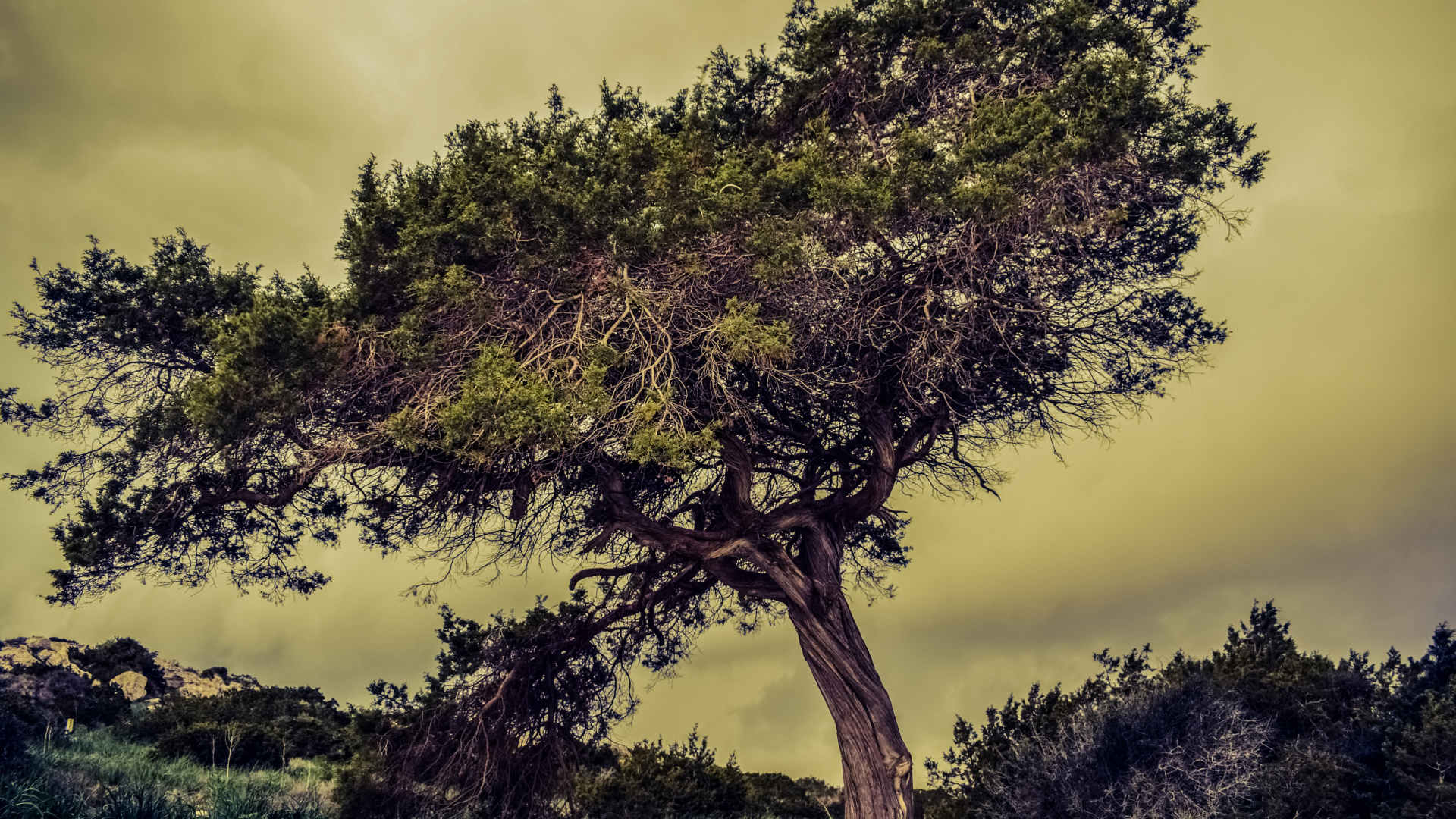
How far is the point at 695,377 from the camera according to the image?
1142cm

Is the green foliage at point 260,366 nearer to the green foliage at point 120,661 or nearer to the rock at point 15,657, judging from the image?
the rock at point 15,657

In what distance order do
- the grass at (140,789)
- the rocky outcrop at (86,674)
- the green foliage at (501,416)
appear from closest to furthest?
the grass at (140,789)
the green foliage at (501,416)
the rocky outcrop at (86,674)

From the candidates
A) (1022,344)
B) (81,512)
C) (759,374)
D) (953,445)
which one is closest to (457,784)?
(81,512)

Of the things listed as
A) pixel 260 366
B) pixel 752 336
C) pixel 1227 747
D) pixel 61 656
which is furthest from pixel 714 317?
pixel 61 656

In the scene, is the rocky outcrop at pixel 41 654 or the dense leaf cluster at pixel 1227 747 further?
the rocky outcrop at pixel 41 654

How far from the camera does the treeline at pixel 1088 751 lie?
12359 millimetres

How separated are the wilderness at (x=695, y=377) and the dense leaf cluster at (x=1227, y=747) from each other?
0.07 metres

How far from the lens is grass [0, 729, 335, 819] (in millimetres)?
7703

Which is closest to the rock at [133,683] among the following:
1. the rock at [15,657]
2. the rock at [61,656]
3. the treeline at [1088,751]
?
the rock at [61,656]

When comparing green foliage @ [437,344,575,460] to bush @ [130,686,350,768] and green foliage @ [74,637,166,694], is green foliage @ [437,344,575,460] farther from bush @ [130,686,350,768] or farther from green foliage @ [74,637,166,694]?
green foliage @ [74,637,166,694]

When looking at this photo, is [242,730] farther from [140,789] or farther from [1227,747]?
[1227,747]

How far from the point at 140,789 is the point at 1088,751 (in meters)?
11.3

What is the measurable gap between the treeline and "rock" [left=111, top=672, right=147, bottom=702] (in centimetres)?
376

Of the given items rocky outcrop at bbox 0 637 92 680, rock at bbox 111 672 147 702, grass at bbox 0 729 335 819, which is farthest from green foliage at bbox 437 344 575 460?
rock at bbox 111 672 147 702
